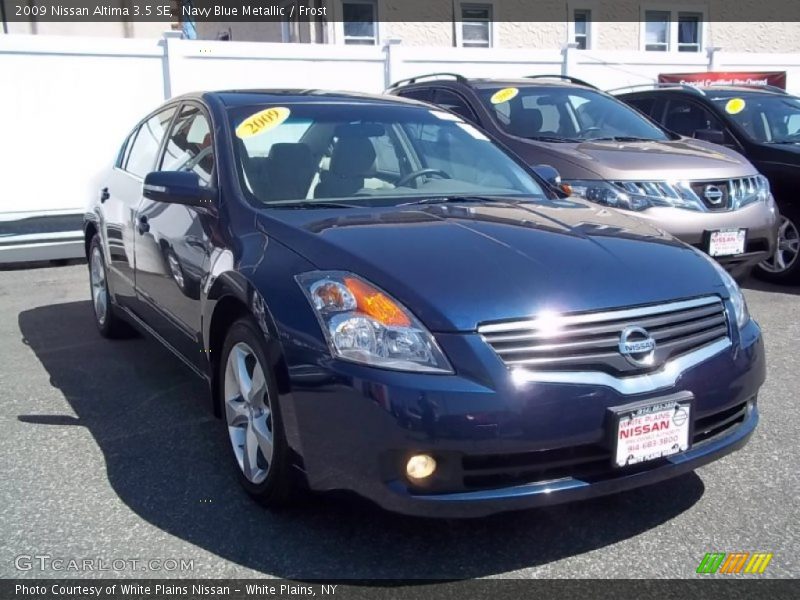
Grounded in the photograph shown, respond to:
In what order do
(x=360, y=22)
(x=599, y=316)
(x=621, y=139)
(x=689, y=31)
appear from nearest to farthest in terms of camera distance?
(x=599, y=316) < (x=621, y=139) < (x=360, y=22) < (x=689, y=31)

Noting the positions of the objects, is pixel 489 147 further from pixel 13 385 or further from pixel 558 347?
pixel 13 385

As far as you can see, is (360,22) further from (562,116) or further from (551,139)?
(551,139)

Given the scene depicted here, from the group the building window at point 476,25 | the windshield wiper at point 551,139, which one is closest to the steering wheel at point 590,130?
the windshield wiper at point 551,139

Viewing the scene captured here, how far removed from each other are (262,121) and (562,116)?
3.85m

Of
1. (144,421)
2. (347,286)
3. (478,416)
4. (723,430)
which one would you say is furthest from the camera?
(144,421)

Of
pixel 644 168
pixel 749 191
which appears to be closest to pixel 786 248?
pixel 749 191

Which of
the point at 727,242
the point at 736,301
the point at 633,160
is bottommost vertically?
the point at 727,242

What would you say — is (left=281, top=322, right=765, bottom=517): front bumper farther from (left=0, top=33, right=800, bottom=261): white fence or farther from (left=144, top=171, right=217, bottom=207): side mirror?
(left=0, top=33, right=800, bottom=261): white fence

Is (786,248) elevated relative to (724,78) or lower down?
lower down

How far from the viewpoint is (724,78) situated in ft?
37.5

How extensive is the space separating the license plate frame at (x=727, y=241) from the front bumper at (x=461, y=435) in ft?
11.5

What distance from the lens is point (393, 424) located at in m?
2.56

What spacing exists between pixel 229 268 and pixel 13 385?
7.29ft

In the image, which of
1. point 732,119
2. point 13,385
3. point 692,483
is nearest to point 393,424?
point 692,483
